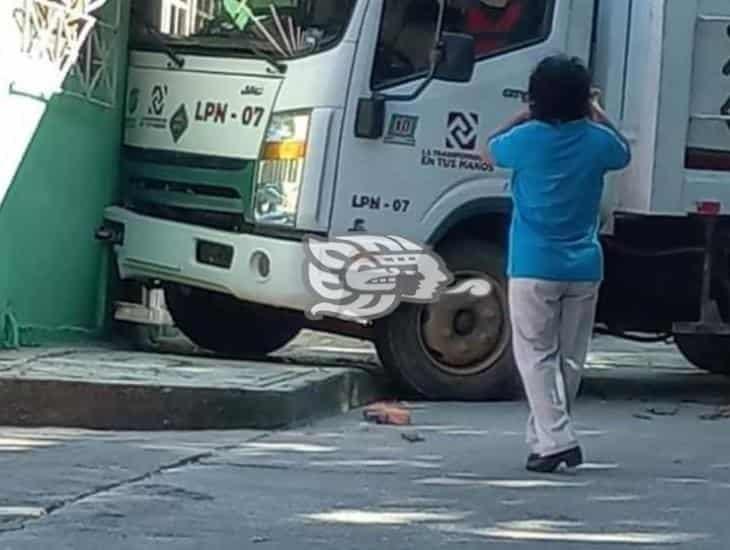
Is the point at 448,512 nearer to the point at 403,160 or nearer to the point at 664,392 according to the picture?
the point at 403,160

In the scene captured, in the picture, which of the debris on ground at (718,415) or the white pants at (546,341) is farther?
the debris on ground at (718,415)

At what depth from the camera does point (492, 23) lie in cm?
1075

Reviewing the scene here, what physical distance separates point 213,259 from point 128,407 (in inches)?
77.7

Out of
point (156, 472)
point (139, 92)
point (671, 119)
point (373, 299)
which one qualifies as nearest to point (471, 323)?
point (373, 299)

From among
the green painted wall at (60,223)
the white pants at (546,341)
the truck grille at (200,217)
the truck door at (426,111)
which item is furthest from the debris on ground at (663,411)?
the green painted wall at (60,223)

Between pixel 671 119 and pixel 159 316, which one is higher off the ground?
pixel 671 119

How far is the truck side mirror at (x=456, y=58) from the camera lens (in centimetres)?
1039

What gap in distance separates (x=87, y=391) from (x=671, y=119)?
3.85m

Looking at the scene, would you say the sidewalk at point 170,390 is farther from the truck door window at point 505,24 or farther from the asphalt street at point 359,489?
the truck door window at point 505,24

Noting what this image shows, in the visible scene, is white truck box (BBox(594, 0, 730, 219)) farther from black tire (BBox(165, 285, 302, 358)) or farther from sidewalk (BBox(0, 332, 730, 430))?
black tire (BBox(165, 285, 302, 358))

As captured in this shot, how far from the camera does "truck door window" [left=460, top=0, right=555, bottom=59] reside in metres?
10.7

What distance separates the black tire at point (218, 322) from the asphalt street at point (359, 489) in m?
2.10

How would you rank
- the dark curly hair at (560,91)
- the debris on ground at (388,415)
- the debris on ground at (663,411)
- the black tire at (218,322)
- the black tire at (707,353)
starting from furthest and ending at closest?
the black tire at (707,353), the black tire at (218,322), the debris on ground at (663,411), the debris on ground at (388,415), the dark curly hair at (560,91)

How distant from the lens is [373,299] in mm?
10617
